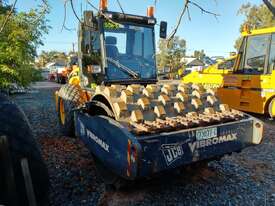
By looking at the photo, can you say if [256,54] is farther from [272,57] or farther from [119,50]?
[119,50]

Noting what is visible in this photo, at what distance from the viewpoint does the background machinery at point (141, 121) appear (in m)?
2.92

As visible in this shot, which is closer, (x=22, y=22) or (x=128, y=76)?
(x=128, y=76)

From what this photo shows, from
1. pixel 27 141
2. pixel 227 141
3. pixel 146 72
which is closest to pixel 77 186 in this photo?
pixel 27 141

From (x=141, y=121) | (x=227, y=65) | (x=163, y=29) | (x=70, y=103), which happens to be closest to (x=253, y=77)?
(x=227, y=65)

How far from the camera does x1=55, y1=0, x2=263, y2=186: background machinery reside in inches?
115

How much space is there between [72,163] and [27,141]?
2370 millimetres

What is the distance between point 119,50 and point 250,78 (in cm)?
519

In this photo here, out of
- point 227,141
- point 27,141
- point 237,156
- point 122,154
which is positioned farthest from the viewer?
point 237,156

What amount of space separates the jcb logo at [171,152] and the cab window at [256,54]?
6992mm

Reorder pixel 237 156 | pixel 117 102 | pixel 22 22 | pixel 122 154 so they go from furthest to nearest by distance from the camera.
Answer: pixel 22 22
pixel 237 156
pixel 117 102
pixel 122 154

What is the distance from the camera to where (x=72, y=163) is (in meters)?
4.57

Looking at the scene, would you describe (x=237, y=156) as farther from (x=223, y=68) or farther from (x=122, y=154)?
(x=223, y=68)

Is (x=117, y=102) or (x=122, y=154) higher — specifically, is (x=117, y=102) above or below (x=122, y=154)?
above

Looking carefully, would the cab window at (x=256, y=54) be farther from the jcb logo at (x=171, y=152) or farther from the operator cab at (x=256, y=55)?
the jcb logo at (x=171, y=152)
